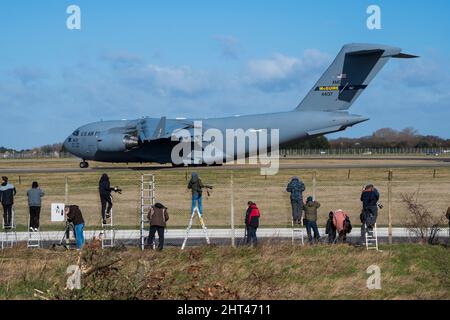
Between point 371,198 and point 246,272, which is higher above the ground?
point 371,198

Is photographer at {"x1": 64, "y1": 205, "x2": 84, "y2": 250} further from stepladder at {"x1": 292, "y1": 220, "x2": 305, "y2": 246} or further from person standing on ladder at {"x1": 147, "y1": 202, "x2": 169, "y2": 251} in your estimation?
stepladder at {"x1": 292, "y1": 220, "x2": 305, "y2": 246}

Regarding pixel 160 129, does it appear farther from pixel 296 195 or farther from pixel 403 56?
pixel 296 195

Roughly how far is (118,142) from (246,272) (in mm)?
37145

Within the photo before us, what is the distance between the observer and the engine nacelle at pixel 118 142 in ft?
181

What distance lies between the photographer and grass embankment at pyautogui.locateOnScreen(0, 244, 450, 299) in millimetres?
15312

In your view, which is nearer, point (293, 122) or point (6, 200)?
point (6, 200)

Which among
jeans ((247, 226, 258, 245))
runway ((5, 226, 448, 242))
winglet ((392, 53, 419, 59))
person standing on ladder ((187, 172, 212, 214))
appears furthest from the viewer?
winglet ((392, 53, 419, 59))

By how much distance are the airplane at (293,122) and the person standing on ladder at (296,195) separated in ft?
96.9

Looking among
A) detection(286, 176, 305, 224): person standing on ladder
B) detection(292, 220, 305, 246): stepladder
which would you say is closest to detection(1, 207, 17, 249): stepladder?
detection(292, 220, 305, 246): stepladder

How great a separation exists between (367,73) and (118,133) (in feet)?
62.3

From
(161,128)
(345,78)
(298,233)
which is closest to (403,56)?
(345,78)

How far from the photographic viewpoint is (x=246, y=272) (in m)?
19.3

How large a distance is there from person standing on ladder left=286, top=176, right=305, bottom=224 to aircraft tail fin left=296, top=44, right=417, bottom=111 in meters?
31.4
